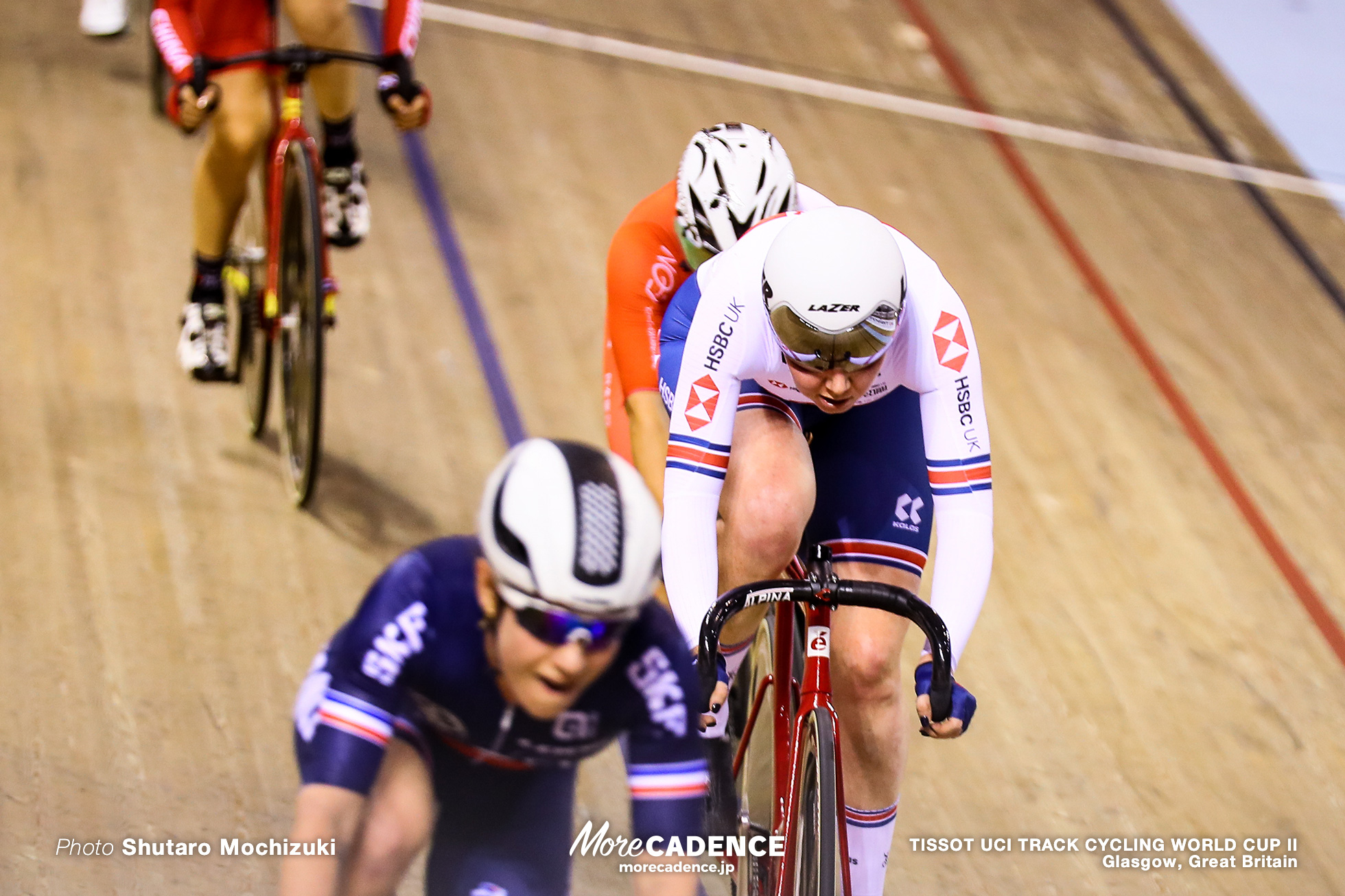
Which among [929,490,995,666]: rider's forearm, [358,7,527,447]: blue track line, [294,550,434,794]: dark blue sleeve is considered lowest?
[358,7,527,447]: blue track line

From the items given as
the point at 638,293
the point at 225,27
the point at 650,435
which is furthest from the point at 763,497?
the point at 225,27

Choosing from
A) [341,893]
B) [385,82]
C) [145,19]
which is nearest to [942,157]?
[385,82]

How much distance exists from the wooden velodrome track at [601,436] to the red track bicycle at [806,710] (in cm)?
29

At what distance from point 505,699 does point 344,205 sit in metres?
2.54

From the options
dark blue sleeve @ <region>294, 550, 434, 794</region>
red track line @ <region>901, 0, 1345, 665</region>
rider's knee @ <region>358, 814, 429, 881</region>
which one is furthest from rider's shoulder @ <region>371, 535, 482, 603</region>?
red track line @ <region>901, 0, 1345, 665</region>

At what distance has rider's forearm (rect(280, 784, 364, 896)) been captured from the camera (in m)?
1.28

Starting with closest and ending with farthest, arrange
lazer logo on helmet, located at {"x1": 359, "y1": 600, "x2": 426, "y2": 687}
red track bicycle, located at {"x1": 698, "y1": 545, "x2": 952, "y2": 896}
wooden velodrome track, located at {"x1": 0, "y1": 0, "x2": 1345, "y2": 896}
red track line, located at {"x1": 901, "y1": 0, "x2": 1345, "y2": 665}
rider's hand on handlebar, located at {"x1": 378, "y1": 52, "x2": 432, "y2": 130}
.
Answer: lazer logo on helmet, located at {"x1": 359, "y1": 600, "x2": 426, "y2": 687} < red track bicycle, located at {"x1": 698, "y1": 545, "x2": 952, "y2": 896} < wooden velodrome track, located at {"x1": 0, "y1": 0, "x2": 1345, "y2": 896} < rider's hand on handlebar, located at {"x1": 378, "y1": 52, "x2": 432, "y2": 130} < red track line, located at {"x1": 901, "y1": 0, "x2": 1345, "y2": 665}

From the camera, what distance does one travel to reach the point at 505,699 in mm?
1422

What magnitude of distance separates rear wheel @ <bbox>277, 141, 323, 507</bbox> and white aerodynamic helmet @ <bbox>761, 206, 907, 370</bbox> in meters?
1.61

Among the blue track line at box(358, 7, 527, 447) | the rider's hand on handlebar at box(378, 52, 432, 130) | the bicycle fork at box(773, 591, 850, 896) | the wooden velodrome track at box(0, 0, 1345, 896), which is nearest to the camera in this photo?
the bicycle fork at box(773, 591, 850, 896)

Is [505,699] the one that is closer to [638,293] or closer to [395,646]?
[395,646]

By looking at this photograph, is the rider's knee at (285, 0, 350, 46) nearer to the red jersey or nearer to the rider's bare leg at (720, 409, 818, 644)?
the red jersey

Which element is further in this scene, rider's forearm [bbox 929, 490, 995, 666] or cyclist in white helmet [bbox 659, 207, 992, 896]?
rider's forearm [bbox 929, 490, 995, 666]

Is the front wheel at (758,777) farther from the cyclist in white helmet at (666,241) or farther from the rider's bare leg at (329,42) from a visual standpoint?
the rider's bare leg at (329,42)
